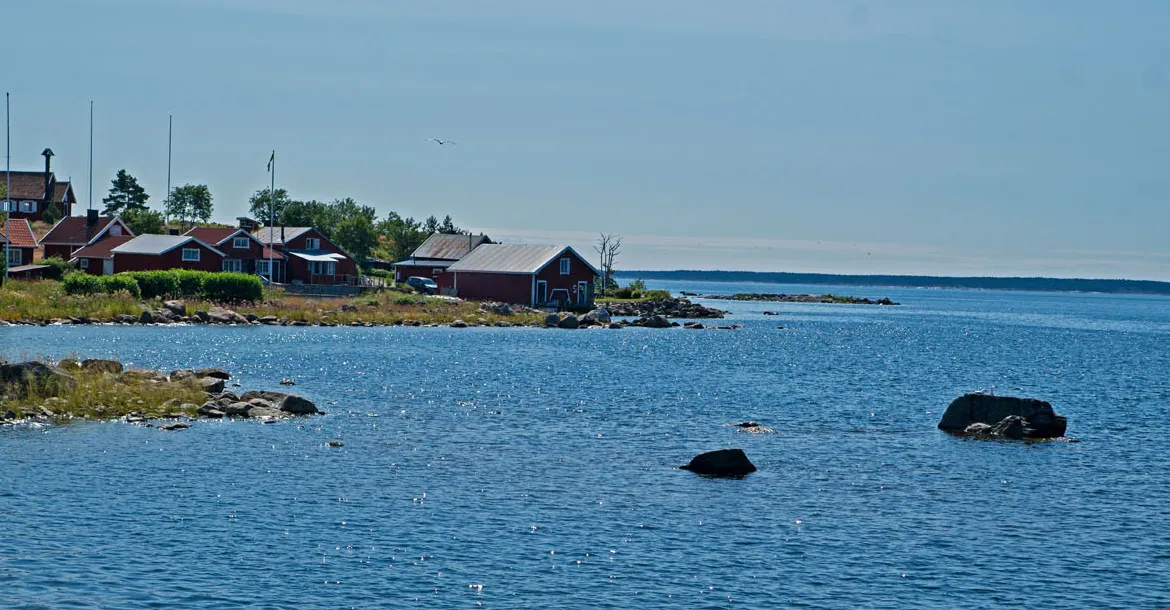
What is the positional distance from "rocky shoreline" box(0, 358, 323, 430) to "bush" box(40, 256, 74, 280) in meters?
68.2

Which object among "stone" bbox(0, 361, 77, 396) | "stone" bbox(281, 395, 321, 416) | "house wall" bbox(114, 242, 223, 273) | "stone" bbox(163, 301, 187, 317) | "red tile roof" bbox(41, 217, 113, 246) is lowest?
"stone" bbox(281, 395, 321, 416)

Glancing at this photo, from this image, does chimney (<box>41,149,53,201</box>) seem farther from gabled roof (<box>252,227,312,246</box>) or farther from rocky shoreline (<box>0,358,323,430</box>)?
rocky shoreline (<box>0,358,323,430</box>)

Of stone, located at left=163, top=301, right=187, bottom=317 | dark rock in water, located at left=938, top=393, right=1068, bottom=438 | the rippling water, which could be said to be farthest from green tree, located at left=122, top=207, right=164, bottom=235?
dark rock in water, located at left=938, top=393, right=1068, bottom=438

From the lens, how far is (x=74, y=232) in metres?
118

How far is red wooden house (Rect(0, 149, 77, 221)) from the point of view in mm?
149625

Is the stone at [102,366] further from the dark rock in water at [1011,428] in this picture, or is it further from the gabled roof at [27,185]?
the gabled roof at [27,185]

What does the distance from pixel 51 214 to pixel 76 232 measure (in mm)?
35170

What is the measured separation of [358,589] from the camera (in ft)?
A: 64.3

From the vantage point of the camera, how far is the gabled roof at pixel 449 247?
441ft

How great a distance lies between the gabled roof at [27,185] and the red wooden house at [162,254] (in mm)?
50925

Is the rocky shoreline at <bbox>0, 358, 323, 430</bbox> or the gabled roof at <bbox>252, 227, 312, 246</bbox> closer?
the rocky shoreline at <bbox>0, 358, 323, 430</bbox>

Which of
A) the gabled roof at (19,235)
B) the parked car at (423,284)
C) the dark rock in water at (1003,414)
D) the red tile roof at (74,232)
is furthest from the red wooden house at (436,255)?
the dark rock in water at (1003,414)

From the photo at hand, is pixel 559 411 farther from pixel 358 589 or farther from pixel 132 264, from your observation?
pixel 132 264

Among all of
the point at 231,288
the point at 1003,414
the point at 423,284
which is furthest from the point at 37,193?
the point at 1003,414
